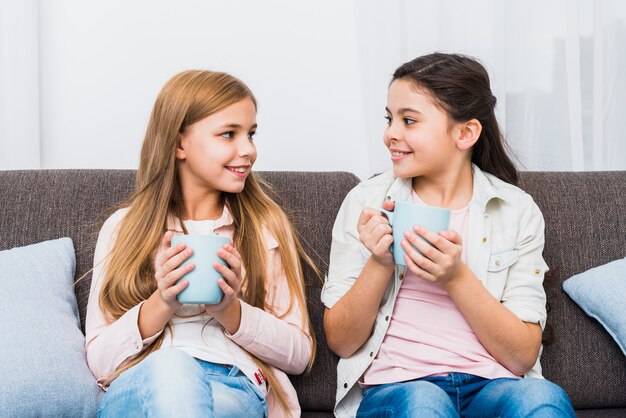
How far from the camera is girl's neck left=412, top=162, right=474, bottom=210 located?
1.66 meters

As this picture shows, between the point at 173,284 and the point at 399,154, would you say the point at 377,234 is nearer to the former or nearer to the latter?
the point at 399,154

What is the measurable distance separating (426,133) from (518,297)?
37 cm

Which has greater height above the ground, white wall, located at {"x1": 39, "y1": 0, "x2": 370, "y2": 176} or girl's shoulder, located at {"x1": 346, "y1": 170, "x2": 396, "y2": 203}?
white wall, located at {"x1": 39, "y1": 0, "x2": 370, "y2": 176}

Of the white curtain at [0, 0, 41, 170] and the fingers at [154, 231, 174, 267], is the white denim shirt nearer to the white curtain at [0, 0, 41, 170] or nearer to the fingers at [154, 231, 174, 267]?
the fingers at [154, 231, 174, 267]

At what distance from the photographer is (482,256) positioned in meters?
1.60

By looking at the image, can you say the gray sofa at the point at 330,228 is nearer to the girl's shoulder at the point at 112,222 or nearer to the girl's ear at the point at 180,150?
the girl's shoulder at the point at 112,222

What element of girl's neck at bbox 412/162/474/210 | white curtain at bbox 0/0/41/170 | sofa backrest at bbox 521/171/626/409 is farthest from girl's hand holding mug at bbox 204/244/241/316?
white curtain at bbox 0/0/41/170

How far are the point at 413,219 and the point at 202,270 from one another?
1.19ft

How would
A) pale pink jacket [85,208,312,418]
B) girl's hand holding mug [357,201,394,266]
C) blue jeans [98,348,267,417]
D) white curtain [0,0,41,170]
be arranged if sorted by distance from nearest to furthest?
blue jeans [98,348,267,417] < girl's hand holding mug [357,201,394,266] < pale pink jacket [85,208,312,418] < white curtain [0,0,41,170]

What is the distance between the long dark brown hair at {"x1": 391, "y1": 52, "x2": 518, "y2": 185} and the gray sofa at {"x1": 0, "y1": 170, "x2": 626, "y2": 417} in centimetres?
22

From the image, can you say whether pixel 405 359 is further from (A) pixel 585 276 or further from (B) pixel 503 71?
(B) pixel 503 71

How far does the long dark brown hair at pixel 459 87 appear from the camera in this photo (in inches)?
62.8

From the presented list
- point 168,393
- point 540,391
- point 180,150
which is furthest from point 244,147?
point 540,391

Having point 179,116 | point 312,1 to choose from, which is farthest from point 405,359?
point 312,1
